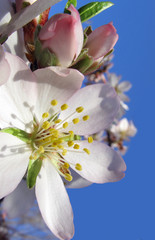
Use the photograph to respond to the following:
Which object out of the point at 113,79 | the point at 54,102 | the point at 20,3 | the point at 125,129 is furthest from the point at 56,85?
the point at 125,129

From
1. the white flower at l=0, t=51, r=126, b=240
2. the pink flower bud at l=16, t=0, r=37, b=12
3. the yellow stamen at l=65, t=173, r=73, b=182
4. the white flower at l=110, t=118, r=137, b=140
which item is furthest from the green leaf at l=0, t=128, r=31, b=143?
the white flower at l=110, t=118, r=137, b=140

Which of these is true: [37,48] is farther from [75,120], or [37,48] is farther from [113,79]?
[113,79]

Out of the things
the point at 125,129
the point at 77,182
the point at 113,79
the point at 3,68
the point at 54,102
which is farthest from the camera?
the point at 125,129

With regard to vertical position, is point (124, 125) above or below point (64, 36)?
below

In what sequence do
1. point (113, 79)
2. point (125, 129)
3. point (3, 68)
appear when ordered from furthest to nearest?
point (125, 129) → point (113, 79) → point (3, 68)

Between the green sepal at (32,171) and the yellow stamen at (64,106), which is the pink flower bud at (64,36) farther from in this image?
the green sepal at (32,171)

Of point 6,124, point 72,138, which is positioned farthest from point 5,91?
point 72,138

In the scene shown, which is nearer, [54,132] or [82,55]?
[82,55]

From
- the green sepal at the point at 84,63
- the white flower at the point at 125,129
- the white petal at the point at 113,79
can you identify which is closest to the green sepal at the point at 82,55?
the green sepal at the point at 84,63
